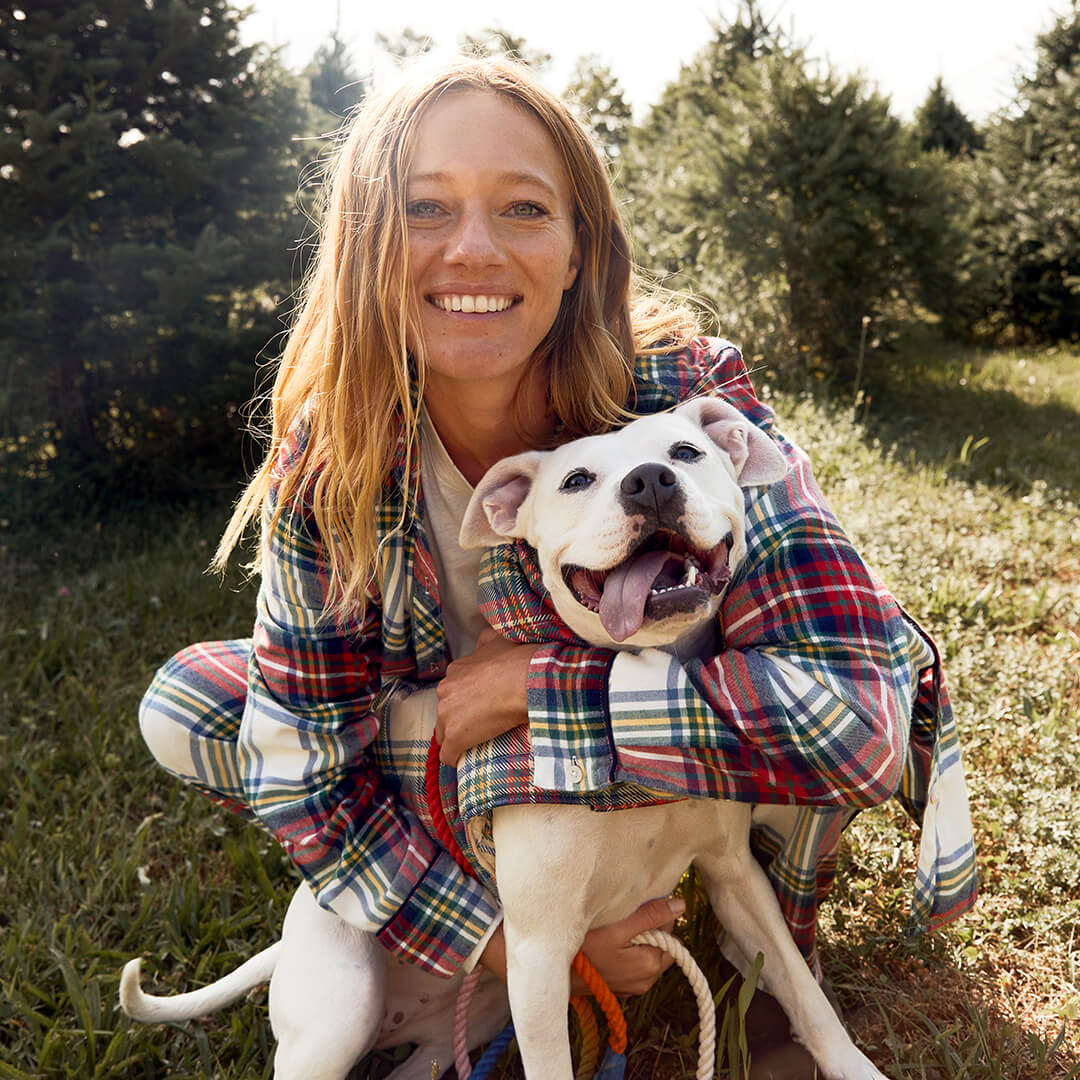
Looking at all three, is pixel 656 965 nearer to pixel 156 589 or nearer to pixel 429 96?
pixel 429 96

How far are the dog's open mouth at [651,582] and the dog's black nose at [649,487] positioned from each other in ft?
0.19

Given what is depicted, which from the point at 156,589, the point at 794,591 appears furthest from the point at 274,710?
the point at 156,589

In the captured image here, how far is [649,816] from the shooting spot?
1.83 m

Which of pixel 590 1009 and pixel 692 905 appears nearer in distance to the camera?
pixel 590 1009

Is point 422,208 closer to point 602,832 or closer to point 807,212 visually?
point 602,832

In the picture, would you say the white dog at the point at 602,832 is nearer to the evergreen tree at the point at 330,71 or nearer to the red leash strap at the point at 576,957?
the red leash strap at the point at 576,957

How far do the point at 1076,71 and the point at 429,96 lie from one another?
33.2 feet

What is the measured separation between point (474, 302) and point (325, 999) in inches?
56.0

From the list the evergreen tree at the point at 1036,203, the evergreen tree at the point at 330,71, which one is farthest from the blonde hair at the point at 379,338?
the evergreen tree at the point at 1036,203

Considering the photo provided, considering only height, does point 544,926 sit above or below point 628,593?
below

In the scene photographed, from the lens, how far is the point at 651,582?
1712mm

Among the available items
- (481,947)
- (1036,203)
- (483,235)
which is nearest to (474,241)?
(483,235)

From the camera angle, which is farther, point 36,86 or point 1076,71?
point 1076,71

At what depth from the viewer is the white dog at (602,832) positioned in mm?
1710
